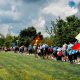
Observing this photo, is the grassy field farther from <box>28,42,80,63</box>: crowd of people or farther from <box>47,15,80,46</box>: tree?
<box>47,15,80,46</box>: tree

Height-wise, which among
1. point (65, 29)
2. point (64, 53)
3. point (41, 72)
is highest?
point (65, 29)

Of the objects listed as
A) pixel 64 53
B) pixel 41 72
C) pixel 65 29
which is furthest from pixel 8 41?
pixel 41 72

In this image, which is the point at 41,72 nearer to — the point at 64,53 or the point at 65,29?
the point at 64,53

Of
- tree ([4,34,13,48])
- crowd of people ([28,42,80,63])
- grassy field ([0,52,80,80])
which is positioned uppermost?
tree ([4,34,13,48])

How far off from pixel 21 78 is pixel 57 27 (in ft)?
206

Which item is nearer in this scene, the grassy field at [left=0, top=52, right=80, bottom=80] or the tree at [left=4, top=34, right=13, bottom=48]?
the grassy field at [left=0, top=52, right=80, bottom=80]

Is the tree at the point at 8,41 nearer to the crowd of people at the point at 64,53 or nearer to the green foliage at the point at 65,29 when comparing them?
the green foliage at the point at 65,29

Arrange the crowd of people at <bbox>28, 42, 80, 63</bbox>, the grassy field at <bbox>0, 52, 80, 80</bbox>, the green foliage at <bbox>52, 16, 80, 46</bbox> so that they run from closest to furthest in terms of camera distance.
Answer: the grassy field at <bbox>0, 52, 80, 80</bbox>
the crowd of people at <bbox>28, 42, 80, 63</bbox>
the green foliage at <bbox>52, 16, 80, 46</bbox>

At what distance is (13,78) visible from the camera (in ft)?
62.1

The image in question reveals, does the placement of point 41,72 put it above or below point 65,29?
below

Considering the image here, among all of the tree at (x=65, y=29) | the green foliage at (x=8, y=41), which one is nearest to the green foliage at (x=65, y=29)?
the tree at (x=65, y=29)

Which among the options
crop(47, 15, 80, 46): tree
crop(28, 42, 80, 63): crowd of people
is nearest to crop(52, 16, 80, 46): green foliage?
crop(47, 15, 80, 46): tree

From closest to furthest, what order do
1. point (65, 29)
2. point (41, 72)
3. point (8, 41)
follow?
1. point (41, 72)
2. point (65, 29)
3. point (8, 41)

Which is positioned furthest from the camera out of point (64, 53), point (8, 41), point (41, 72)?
point (8, 41)
